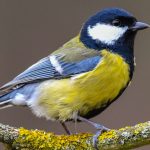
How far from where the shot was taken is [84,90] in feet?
10.1

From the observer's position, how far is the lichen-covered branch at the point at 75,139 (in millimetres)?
2643

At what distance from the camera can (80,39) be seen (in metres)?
3.32

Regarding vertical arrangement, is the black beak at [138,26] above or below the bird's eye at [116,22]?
below

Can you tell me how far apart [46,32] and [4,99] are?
129 cm

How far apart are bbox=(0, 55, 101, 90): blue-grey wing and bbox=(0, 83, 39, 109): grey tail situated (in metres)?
0.02

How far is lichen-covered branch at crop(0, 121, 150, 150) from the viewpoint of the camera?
2643 mm

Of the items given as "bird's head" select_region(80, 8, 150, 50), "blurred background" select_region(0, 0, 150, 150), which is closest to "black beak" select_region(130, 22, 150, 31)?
"bird's head" select_region(80, 8, 150, 50)

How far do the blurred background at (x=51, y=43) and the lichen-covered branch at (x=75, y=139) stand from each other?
1.12m

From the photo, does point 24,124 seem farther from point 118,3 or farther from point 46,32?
point 118,3

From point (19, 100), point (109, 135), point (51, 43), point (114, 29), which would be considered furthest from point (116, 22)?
point (51, 43)

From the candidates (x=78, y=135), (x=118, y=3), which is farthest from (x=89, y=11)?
(x=78, y=135)

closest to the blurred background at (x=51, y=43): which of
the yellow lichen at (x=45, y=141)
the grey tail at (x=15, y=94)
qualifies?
the grey tail at (x=15, y=94)

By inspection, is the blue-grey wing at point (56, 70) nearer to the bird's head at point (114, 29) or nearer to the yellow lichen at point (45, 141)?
the bird's head at point (114, 29)

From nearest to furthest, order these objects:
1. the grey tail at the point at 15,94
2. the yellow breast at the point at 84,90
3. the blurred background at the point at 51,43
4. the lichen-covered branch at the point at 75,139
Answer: the lichen-covered branch at the point at 75,139
the yellow breast at the point at 84,90
the grey tail at the point at 15,94
the blurred background at the point at 51,43
